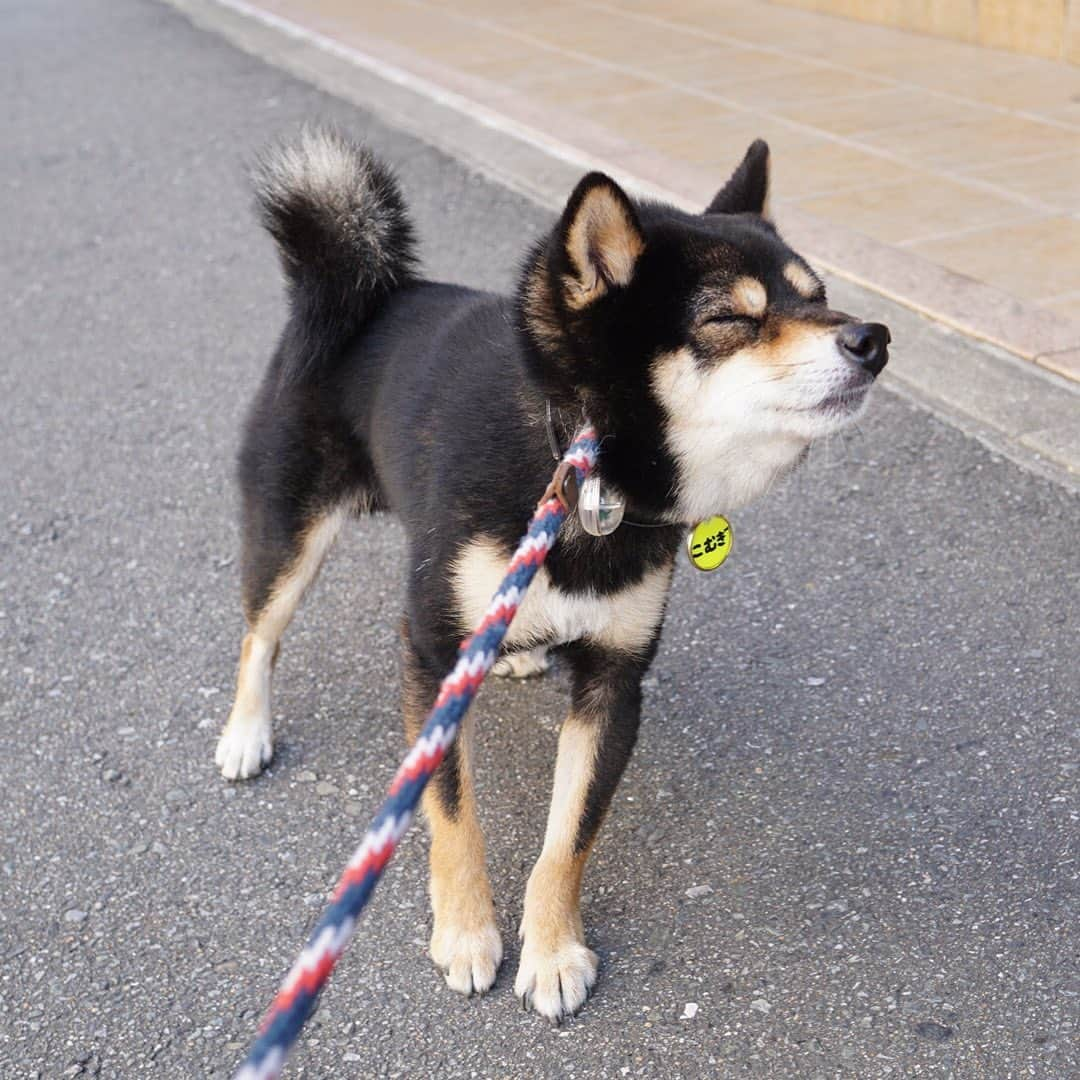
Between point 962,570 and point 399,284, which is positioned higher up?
point 399,284

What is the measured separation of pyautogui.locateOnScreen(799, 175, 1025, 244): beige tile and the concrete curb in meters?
0.17

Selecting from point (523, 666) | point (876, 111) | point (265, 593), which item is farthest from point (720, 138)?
point (265, 593)

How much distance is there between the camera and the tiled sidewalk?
5.03m

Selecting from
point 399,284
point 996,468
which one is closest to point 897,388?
point 996,468

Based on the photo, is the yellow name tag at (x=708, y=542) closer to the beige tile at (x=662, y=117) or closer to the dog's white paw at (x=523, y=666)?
the dog's white paw at (x=523, y=666)

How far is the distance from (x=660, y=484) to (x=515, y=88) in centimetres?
594

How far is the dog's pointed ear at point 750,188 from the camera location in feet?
9.00

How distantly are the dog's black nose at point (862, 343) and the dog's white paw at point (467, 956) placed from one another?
1.14m

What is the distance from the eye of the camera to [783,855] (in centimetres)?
271

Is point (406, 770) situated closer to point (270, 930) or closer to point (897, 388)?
point (270, 930)

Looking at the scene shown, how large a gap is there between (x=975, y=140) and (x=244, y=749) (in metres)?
4.71

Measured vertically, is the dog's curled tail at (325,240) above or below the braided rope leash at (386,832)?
below

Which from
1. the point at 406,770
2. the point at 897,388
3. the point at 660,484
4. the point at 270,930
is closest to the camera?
the point at 406,770

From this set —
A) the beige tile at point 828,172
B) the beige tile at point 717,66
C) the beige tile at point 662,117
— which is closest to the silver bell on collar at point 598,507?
the beige tile at point 828,172
